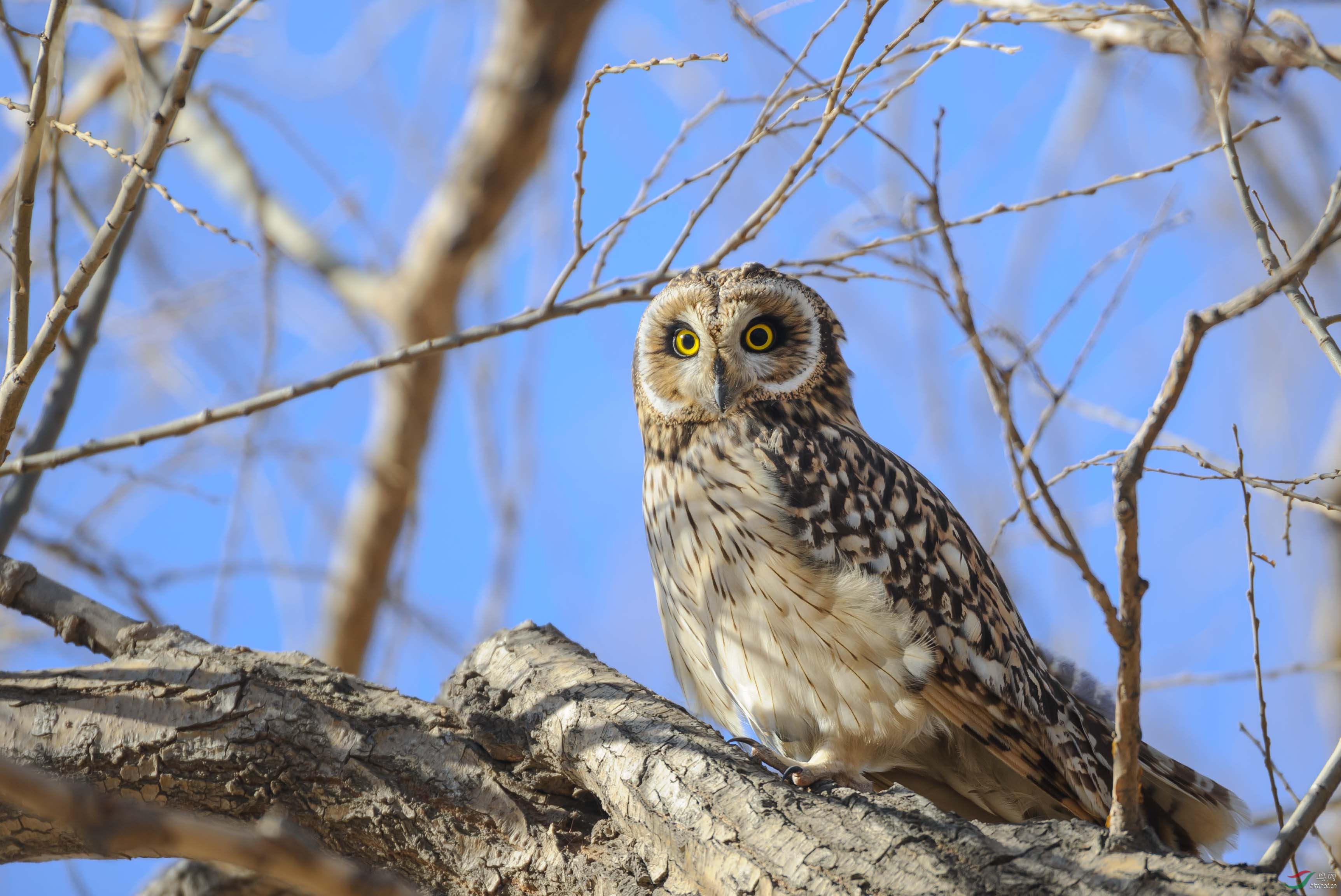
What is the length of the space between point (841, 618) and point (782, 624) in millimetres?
141

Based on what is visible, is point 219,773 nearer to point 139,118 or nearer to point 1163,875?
point 139,118

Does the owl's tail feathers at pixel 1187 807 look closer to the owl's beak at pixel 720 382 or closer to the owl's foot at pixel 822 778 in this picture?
the owl's foot at pixel 822 778

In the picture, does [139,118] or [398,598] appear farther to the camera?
[398,598]

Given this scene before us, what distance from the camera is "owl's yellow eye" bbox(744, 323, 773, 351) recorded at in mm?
3039

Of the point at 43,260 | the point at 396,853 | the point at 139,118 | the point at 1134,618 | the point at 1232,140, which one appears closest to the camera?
the point at 1134,618

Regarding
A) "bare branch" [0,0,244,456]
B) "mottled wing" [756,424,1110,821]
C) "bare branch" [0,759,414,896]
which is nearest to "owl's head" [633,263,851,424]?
"mottled wing" [756,424,1110,821]

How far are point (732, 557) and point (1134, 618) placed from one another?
1.38 metres

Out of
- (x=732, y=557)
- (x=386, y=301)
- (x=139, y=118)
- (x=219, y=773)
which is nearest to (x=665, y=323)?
(x=732, y=557)

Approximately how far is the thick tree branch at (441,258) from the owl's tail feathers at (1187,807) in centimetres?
314

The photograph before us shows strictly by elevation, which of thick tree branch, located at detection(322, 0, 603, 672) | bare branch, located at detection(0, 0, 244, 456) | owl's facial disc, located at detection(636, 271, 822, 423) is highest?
thick tree branch, located at detection(322, 0, 603, 672)

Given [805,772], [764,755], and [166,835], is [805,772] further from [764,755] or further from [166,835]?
[166,835]

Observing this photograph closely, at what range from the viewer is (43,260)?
9.91ft

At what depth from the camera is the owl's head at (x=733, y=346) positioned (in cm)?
295

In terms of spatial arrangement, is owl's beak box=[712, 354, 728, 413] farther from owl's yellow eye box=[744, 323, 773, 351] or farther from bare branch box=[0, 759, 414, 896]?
bare branch box=[0, 759, 414, 896]
